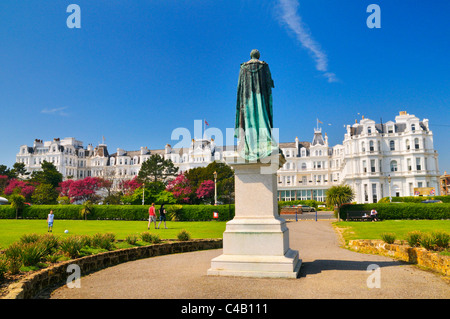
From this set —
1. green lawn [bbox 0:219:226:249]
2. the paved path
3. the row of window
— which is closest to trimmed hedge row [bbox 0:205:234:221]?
green lawn [bbox 0:219:226:249]

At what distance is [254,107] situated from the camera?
8.34m

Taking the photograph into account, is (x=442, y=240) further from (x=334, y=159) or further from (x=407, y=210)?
(x=334, y=159)

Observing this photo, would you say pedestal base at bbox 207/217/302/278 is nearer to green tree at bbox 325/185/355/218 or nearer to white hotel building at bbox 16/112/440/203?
green tree at bbox 325/185/355/218

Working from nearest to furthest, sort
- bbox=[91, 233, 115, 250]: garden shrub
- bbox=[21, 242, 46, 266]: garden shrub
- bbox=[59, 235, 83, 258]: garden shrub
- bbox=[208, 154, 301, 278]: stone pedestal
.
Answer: bbox=[208, 154, 301, 278]: stone pedestal
bbox=[21, 242, 46, 266]: garden shrub
bbox=[59, 235, 83, 258]: garden shrub
bbox=[91, 233, 115, 250]: garden shrub

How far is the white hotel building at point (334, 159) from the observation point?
6588 cm

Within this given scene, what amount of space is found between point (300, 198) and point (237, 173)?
76699 mm

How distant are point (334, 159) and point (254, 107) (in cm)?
8090

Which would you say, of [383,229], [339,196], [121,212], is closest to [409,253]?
[383,229]

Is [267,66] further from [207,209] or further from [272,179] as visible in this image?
[207,209]

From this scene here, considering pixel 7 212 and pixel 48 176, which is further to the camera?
pixel 48 176

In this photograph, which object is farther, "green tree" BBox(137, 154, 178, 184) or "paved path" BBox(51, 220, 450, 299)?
"green tree" BBox(137, 154, 178, 184)

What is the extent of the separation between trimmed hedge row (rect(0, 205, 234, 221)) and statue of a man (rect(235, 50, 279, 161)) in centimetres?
2514

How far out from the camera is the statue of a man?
8.13 m
